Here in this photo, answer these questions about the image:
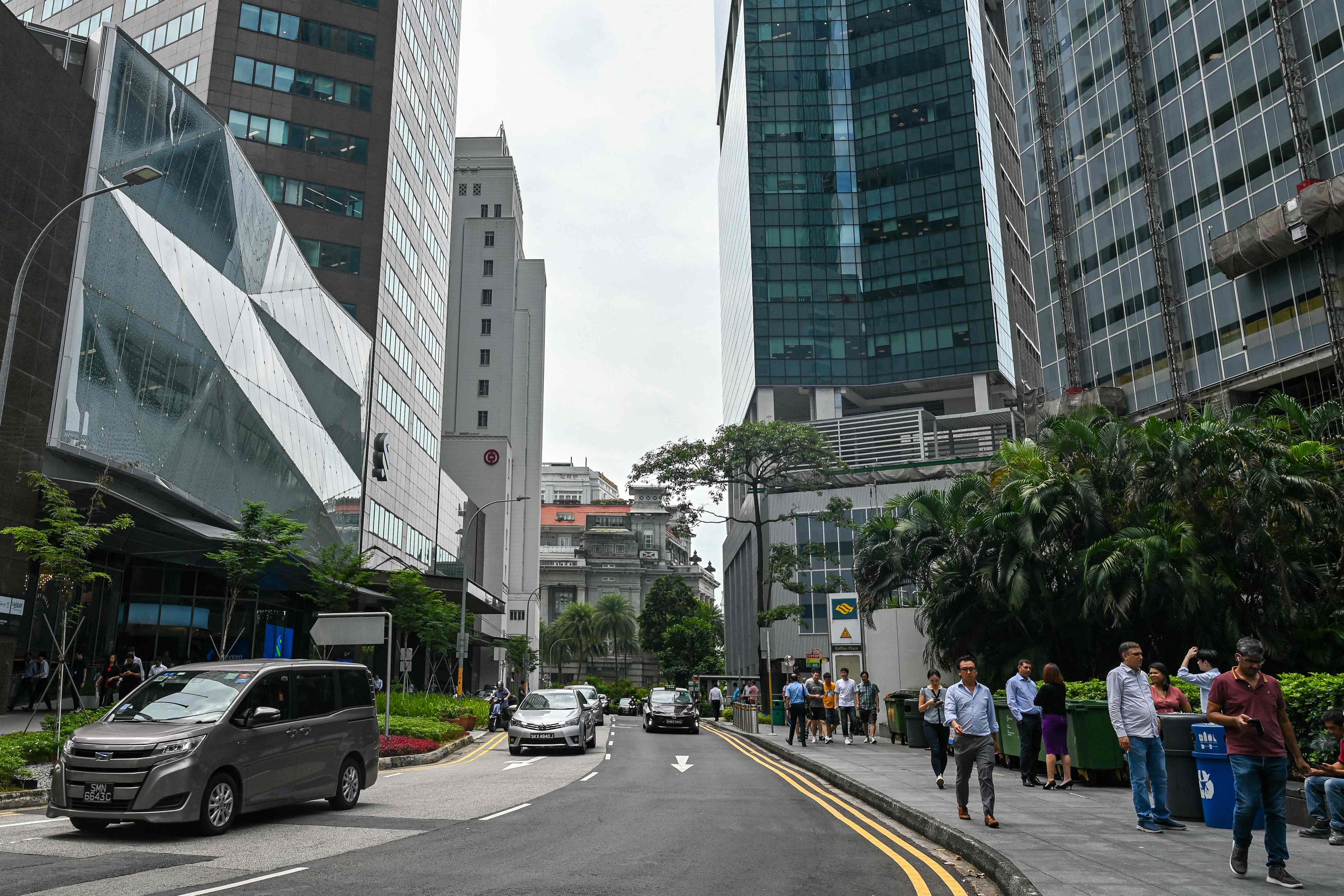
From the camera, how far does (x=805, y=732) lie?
83.5 feet

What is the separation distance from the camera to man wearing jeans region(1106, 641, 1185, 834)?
10125 mm

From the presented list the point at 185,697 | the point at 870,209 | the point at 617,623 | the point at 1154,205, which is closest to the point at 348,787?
the point at 185,697

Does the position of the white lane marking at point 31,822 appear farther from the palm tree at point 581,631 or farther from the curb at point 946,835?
the palm tree at point 581,631

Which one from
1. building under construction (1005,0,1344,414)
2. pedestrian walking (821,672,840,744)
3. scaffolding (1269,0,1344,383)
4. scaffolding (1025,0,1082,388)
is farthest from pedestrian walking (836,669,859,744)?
scaffolding (1025,0,1082,388)

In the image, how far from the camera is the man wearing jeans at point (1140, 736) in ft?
33.2

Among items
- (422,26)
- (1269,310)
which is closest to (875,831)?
(1269,310)

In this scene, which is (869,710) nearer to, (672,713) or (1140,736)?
(672,713)

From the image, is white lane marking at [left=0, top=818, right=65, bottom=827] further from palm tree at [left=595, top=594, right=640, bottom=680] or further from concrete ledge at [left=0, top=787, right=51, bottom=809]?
palm tree at [left=595, top=594, right=640, bottom=680]

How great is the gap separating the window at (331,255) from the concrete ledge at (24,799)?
4403 centimetres

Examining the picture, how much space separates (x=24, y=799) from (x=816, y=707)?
62.7ft

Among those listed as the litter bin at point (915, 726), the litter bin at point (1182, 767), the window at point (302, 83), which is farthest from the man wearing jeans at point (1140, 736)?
the window at point (302, 83)

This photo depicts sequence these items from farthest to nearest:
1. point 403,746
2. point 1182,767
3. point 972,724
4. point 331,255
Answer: point 331,255, point 403,746, point 1182,767, point 972,724

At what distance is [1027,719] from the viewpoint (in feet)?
49.3

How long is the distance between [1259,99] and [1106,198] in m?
11.8
